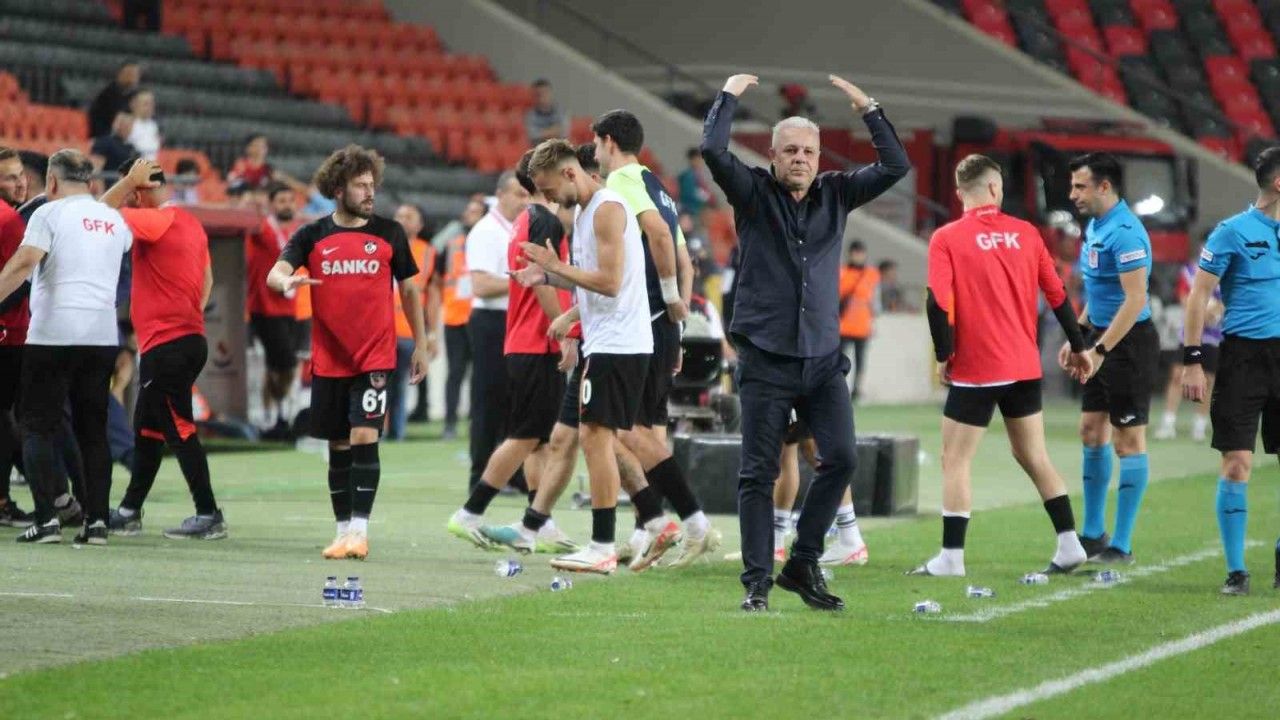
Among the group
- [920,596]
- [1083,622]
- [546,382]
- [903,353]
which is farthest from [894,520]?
[903,353]

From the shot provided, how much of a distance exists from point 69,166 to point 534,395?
2.75m

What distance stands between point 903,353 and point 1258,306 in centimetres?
2074

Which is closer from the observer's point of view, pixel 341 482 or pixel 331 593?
pixel 331 593

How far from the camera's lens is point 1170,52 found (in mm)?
38625

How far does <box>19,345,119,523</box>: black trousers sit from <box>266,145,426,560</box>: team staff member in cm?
130

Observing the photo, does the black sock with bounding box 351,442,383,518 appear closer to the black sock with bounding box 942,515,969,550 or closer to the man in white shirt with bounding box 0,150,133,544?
the man in white shirt with bounding box 0,150,133,544

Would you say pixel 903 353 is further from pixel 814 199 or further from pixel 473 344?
pixel 814 199

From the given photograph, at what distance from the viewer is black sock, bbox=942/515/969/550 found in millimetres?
10453

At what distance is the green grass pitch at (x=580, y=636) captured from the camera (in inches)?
269

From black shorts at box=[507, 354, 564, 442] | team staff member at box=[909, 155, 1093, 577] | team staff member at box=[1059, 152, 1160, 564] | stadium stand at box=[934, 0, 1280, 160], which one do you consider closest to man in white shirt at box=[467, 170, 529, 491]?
black shorts at box=[507, 354, 564, 442]

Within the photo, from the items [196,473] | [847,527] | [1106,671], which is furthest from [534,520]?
[1106,671]

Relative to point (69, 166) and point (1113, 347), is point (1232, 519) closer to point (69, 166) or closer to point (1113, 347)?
point (1113, 347)

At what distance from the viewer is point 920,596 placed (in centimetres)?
968

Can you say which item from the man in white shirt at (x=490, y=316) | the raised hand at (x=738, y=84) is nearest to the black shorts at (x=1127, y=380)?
the raised hand at (x=738, y=84)
